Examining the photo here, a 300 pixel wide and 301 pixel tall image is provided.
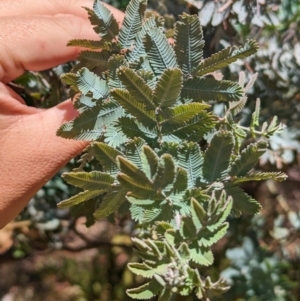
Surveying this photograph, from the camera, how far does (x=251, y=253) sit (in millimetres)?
1234

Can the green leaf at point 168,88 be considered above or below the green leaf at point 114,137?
above

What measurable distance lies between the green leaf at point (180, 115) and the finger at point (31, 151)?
0.33 meters

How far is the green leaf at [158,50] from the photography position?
0.58 meters

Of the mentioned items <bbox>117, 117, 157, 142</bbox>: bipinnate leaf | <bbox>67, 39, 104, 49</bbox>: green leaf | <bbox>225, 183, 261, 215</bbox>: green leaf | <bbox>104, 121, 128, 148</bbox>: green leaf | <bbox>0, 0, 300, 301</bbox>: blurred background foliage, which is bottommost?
<bbox>0, 0, 300, 301</bbox>: blurred background foliage

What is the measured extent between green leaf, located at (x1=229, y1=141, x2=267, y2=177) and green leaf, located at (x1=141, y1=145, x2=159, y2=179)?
12 cm

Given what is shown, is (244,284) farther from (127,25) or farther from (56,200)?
(127,25)

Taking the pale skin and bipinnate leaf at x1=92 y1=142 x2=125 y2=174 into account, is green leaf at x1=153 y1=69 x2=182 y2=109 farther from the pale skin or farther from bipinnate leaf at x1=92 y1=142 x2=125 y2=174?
the pale skin

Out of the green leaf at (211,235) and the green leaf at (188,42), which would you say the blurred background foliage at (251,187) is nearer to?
the green leaf at (188,42)

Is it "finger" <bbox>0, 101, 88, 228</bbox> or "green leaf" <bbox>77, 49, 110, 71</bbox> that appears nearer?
"green leaf" <bbox>77, 49, 110, 71</bbox>

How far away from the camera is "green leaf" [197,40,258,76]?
573 millimetres

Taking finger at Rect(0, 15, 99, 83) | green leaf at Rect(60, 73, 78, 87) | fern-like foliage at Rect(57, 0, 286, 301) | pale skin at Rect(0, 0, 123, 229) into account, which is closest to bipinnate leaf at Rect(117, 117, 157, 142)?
fern-like foliage at Rect(57, 0, 286, 301)

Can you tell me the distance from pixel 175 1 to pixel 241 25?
7.5 inches

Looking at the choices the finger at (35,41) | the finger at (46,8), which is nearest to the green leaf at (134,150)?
the finger at (35,41)

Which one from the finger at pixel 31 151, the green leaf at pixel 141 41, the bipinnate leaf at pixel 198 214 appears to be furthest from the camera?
the finger at pixel 31 151
